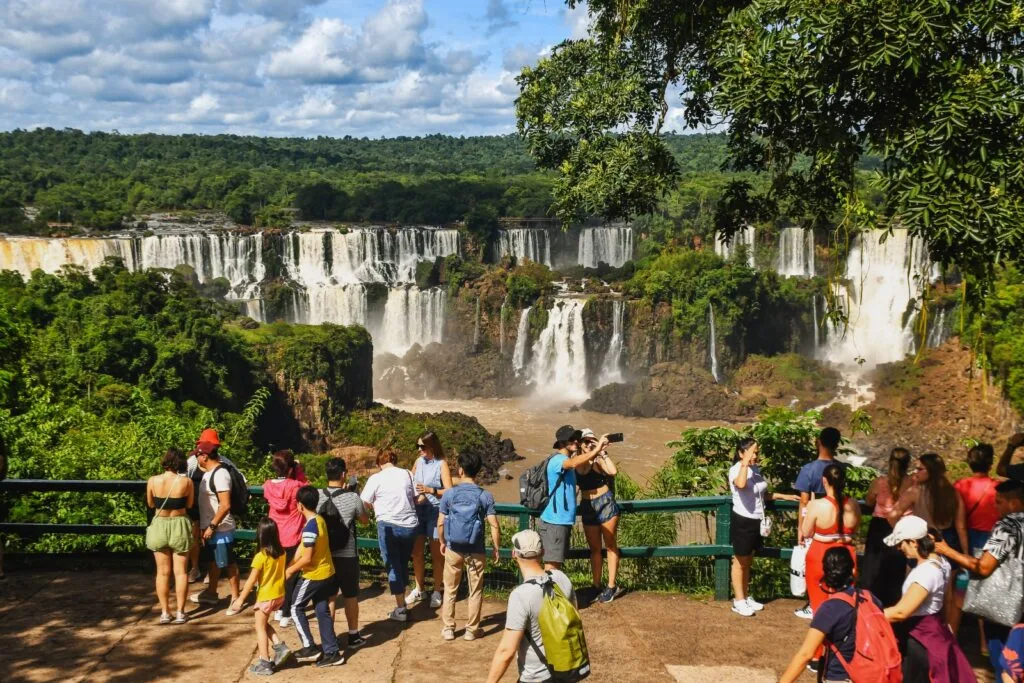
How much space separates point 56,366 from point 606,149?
26.8 meters

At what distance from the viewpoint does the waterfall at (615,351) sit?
52719 millimetres

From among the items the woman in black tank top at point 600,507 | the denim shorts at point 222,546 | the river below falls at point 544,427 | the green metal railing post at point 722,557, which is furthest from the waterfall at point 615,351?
the denim shorts at point 222,546

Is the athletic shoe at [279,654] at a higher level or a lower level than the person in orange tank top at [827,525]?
lower

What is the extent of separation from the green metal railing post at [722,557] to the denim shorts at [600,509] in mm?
826

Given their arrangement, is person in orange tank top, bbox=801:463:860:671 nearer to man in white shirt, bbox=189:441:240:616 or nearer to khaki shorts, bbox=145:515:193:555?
man in white shirt, bbox=189:441:240:616

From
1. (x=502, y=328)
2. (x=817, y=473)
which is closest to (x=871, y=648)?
(x=817, y=473)

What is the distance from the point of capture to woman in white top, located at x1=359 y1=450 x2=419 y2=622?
7.63 meters

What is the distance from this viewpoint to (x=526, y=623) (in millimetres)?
5273

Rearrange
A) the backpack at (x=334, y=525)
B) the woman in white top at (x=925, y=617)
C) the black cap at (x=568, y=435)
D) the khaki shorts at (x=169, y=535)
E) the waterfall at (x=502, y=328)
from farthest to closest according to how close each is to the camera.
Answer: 1. the waterfall at (x=502, y=328)
2. the black cap at (x=568, y=435)
3. the khaki shorts at (x=169, y=535)
4. the backpack at (x=334, y=525)
5. the woman in white top at (x=925, y=617)

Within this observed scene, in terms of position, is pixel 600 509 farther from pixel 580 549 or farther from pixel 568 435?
pixel 568 435

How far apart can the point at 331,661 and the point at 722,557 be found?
310 centimetres

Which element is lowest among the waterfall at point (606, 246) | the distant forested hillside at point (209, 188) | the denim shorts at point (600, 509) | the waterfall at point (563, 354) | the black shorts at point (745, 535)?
the waterfall at point (563, 354)

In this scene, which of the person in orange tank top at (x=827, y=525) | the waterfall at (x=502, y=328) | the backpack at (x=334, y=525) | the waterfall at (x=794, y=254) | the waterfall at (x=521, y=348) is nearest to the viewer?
the person in orange tank top at (x=827, y=525)

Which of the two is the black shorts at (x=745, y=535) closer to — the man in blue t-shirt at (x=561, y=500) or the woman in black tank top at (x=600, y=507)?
the woman in black tank top at (x=600, y=507)
